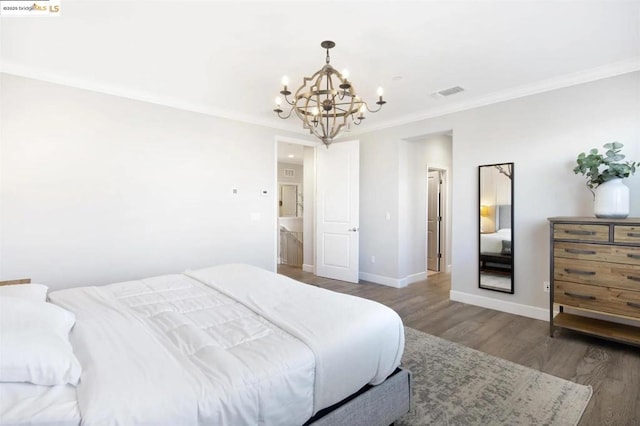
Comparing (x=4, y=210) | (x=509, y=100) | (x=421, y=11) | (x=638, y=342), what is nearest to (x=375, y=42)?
(x=421, y=11)

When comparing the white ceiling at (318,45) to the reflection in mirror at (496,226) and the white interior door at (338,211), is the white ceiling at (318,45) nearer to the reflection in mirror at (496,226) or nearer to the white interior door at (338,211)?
the reflection in mirror at (496,226)

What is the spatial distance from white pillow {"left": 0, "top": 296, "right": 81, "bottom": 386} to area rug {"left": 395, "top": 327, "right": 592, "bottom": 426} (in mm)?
1741

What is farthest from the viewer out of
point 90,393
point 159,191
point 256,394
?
point 159,191

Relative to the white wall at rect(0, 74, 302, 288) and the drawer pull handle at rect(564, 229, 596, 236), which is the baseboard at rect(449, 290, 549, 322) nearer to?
the drawer pull handle at rect(564, 229, 596, 236)

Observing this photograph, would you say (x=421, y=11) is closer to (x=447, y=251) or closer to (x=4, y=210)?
(x=4, y=210)

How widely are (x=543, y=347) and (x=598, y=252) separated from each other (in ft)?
3.25

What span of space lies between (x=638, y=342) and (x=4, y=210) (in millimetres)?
5768

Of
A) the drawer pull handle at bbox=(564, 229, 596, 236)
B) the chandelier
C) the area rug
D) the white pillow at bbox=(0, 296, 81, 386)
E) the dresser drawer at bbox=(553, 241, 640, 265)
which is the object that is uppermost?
the chandelier

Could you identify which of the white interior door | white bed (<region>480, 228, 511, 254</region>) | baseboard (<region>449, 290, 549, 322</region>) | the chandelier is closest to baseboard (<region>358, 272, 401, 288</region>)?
the white interior door

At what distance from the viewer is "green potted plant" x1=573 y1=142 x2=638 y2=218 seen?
280 centimetres

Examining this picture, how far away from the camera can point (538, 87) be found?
3.51 meters

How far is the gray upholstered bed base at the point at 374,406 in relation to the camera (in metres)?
1.46

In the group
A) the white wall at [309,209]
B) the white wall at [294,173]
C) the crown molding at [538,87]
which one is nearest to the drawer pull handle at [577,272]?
the crown molding at [538,87]

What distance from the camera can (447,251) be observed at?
20.5ft
